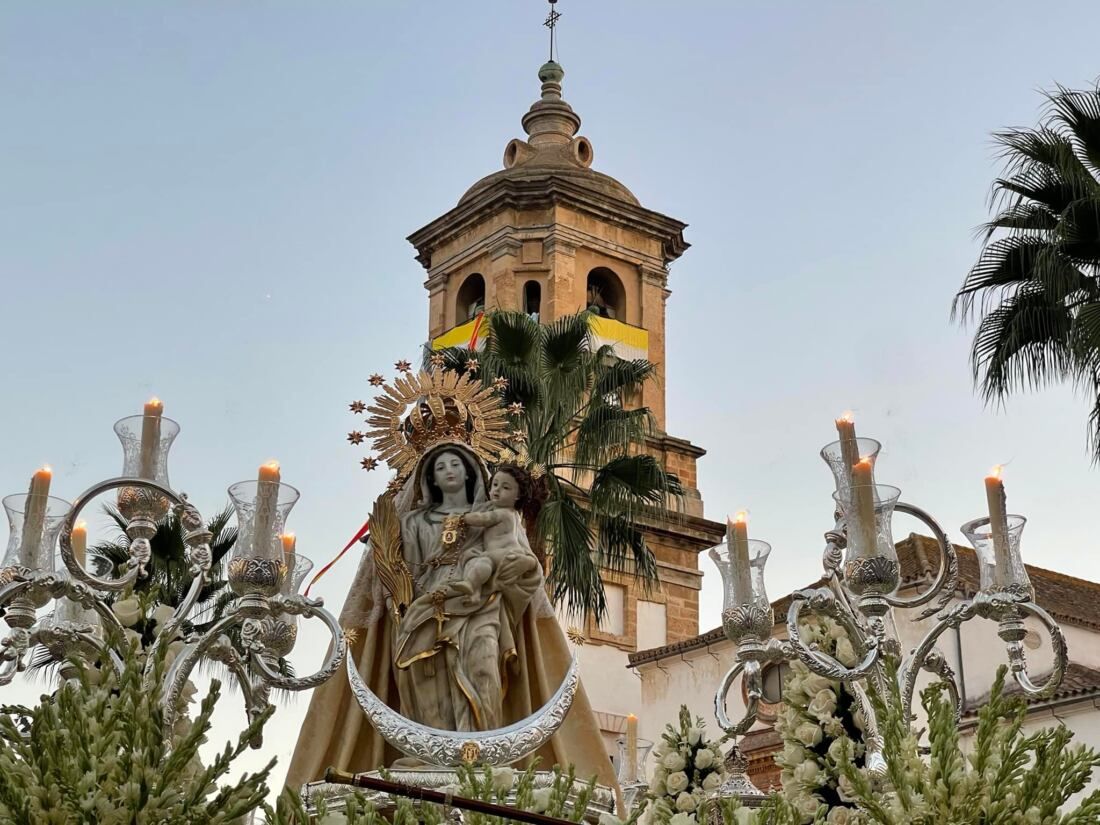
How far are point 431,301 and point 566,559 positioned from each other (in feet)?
67.8

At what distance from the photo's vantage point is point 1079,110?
1611cm

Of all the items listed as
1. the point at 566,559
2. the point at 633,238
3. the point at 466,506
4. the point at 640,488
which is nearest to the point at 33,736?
the point at 466,506

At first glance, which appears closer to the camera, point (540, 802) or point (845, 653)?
point (540, 802)

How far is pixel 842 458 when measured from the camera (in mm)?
8898

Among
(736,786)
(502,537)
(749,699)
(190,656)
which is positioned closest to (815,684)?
(736,786)

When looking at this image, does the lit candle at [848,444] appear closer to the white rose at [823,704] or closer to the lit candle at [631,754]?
the white rose at [823,704]

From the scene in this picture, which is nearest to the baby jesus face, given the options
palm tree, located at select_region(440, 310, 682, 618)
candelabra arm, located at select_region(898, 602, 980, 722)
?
candelabra arm, located at select_region(898, 602, 980, 722)

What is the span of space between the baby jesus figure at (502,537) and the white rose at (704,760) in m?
1.86

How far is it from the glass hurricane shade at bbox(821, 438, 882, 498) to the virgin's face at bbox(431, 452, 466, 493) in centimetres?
203

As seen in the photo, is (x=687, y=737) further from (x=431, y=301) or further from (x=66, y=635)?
(x=431, y=301)

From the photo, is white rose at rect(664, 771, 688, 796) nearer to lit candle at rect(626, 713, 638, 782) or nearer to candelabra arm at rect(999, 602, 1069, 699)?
candelabra arm at rect(999, 602, 1069, 699)

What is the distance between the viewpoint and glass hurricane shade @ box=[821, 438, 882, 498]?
8789mm

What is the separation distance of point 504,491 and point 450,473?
1.20ft

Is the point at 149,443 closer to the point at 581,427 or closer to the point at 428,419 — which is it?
the point at 428,419
